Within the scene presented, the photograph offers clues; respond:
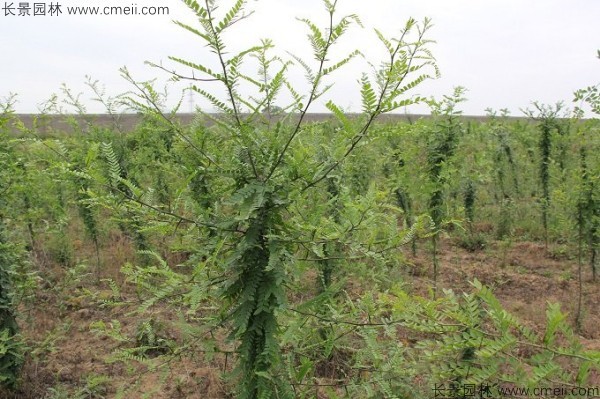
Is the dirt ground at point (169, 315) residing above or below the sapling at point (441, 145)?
below

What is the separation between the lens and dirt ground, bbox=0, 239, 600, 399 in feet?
14.1

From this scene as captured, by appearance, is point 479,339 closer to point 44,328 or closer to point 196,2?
point 196,2

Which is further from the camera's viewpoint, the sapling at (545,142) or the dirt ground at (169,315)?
the sapling at (545,142)

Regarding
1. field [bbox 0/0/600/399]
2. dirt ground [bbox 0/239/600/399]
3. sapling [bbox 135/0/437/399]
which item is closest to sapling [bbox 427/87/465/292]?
field [bbox 0/0/600/399]

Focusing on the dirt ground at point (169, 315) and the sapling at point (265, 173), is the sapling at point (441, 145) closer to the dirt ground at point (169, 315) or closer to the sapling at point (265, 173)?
the dirt ground at point (169, 315)

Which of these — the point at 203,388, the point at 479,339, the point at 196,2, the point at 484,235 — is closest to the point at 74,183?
the point at 203,388

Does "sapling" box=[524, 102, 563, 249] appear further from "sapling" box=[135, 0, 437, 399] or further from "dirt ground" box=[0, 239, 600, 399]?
"sapling" box=[135, 0, 437, 399]

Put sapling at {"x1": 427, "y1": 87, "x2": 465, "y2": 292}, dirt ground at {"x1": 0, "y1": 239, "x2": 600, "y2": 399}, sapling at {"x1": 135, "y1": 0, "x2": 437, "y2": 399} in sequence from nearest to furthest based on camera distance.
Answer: sapling at {"x1": 135, "y1": 0, "x2": 437, "y2": 399}
dirt ground at {"x1": 0, "y1": 239, "x2": 600, "y2": 399}
sapling at {"x1": 427, "y1": 87, "x2": 465, "y2": 292}

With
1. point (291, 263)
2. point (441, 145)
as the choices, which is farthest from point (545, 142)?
point (291, 263)

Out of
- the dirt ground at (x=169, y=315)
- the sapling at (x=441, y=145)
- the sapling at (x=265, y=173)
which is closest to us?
the sapling at (x=265, y=173)

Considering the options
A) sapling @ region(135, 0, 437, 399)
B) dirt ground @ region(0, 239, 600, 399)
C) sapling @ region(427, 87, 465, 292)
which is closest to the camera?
sapling @ region(135, 0, 437, 399)

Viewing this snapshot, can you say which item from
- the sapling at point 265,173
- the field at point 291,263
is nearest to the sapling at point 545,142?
the field at point 291,263

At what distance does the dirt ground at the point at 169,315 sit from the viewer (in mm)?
4289

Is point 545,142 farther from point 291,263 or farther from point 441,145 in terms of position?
point 291,263
